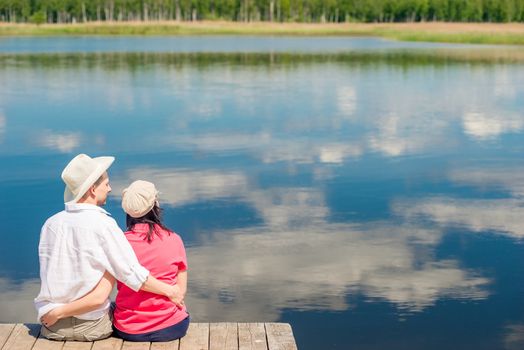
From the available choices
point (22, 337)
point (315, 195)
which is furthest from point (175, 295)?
point (315, 195)

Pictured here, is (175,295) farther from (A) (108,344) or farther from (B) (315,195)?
(B) (315,195)

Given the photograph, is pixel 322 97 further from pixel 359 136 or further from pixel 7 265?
pixel 7 265

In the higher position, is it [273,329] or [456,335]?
[273,329]

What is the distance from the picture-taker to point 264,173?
1397 cm

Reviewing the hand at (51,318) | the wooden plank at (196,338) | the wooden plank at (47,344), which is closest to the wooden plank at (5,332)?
the wooden plank at (47,344)

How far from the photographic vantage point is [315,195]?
40.5 feet

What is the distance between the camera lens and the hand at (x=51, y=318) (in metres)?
5.41

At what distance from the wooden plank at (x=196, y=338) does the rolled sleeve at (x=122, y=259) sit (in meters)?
0.59

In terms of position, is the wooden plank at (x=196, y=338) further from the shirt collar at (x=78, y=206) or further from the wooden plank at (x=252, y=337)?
the shirt collar at (x=78, y=206)

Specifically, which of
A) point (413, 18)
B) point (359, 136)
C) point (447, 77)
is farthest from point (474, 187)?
point (413, 18)

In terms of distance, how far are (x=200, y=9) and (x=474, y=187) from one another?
478 feet

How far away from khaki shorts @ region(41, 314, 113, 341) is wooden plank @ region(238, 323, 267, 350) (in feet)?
2.80

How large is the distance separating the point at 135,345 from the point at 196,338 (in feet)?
1.34

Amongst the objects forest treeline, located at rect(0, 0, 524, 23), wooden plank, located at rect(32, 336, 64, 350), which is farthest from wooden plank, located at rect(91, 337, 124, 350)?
forest treeline, located at rect(0, 0, 524, 23)
